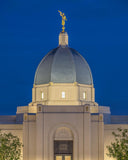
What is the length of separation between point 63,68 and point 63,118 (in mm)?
6872

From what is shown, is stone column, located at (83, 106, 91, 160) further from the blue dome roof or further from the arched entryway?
the blue dome roof

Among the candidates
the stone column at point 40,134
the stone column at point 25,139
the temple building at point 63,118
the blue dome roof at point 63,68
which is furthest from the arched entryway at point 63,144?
the blue dome roof at point 63,68

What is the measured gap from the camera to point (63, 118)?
53.1 metres

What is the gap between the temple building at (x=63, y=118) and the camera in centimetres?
5294

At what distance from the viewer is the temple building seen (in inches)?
2084

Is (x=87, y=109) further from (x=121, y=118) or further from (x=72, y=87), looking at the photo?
(x=121, y=118)

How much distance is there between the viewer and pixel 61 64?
57250mm

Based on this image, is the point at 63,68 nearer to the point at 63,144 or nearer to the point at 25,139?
the point at 63,144

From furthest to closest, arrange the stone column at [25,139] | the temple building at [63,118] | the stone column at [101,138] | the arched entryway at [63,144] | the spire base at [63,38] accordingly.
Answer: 1. the spire base at [63,38]
2. the stone column at [25,139]
3. the stone column at [101,138]
4. the arched entryway at [63,144]
5. the temple building at [63,118]

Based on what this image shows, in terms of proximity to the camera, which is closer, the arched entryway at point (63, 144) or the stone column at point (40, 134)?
the stone column at point (40, 134)

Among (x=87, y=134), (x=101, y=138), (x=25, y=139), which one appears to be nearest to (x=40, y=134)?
(x=25, y=139)

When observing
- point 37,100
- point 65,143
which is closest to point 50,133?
point 65,143

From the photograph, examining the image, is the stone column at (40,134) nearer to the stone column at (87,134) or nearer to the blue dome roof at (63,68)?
the stone column at (87,134)

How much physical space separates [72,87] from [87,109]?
4.39 metres
